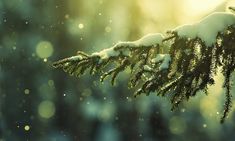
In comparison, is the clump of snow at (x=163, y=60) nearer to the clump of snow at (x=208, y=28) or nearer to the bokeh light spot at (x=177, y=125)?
the clump of snow at (x=208, y=28)

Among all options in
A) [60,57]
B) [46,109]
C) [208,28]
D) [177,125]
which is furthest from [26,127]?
[208,28]

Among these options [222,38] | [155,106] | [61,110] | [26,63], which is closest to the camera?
[222,38]

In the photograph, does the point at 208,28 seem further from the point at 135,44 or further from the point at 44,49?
the point at 44,49

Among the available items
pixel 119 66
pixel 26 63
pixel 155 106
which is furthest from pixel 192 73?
pixel 155 106

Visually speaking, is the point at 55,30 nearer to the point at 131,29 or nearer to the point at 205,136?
the point at 131,29

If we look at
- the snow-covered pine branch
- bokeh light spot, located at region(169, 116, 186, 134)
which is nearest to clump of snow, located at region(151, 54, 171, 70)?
the snow-covered pine branch

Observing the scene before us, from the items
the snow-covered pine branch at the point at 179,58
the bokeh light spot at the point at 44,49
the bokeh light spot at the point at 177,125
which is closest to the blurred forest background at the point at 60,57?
the bokeh light spot at the point at 44,49
